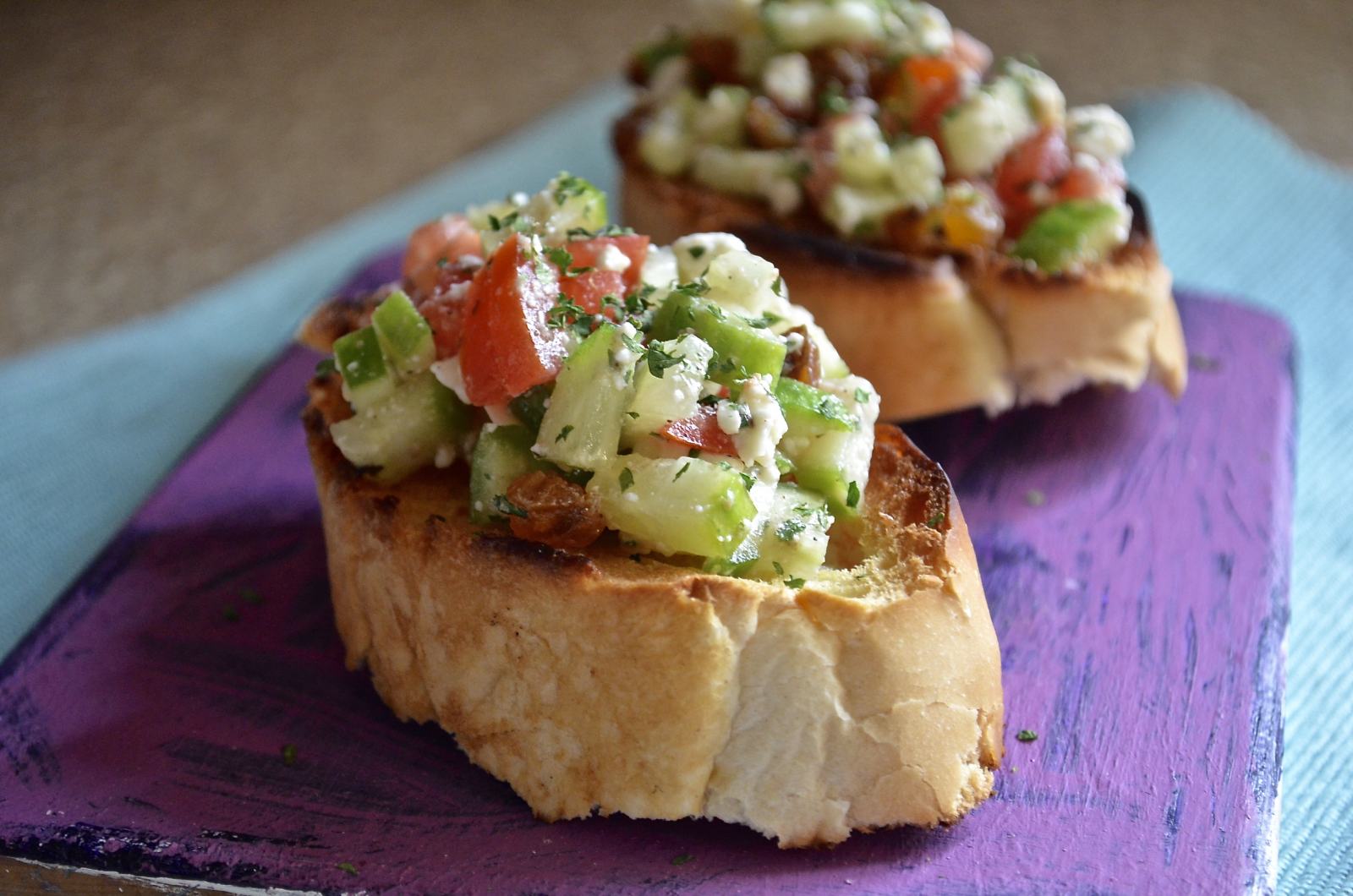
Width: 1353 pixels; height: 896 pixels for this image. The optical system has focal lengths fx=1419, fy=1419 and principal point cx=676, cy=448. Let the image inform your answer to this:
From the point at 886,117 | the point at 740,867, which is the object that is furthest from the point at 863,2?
the point at 740,867

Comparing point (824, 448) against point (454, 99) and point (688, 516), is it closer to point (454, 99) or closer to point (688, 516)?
point (688, 516)

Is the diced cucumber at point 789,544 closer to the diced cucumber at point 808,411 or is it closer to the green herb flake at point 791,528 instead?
the green herb flake at point 791,528

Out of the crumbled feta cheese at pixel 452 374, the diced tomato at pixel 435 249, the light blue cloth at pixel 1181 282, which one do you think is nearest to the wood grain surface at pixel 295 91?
the light blue cloth at pixel 1181 282

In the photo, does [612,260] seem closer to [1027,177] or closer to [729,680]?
[729,680]

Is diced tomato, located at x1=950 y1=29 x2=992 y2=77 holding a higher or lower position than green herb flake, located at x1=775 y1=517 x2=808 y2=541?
higher

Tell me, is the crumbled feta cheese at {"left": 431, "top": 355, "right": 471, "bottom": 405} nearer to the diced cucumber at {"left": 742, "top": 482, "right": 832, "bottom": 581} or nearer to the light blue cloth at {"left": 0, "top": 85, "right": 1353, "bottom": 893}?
→ the diced cucumber at {"left": 742, "top": 482, "right": 832, "bottom": 581}

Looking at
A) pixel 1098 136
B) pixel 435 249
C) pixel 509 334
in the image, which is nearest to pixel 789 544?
pixel 509 334

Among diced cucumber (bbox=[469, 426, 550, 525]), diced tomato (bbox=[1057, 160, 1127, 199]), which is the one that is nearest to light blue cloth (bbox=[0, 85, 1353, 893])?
diced tomato (bbox=[1057, 160, 1127, 199])
